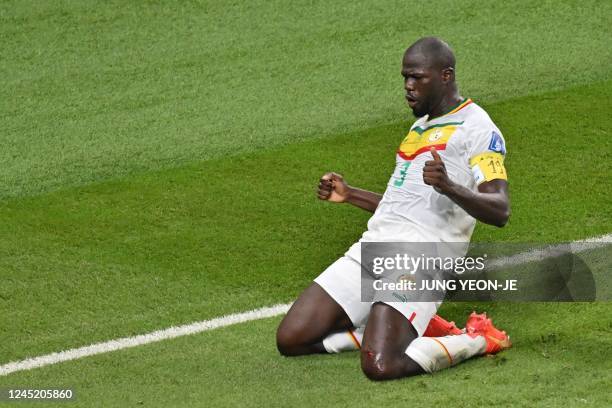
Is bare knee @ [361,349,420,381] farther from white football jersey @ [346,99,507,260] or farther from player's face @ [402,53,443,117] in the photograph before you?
player's face @ [402,53,443,117]

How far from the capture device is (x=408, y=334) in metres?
7.34

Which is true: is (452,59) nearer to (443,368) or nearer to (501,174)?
(501,174)

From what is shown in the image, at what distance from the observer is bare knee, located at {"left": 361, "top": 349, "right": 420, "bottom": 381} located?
279 inches

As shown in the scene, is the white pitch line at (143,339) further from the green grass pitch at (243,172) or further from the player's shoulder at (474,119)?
the player's shoulder at (474,119)

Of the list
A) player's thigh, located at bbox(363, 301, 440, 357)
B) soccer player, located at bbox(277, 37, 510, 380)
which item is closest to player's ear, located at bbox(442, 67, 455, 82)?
soccer player, located at bbox(277, 37, 510, 380)

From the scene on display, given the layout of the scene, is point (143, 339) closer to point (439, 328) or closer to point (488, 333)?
point (439, 328)

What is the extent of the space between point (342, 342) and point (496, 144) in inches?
55.9

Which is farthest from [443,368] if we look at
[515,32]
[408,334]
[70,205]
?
[515,32]

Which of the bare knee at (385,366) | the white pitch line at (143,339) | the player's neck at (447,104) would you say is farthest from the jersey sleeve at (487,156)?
the white pitch line at (143,339)

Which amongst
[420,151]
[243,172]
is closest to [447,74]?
[420,151]

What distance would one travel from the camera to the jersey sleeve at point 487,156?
287 inches

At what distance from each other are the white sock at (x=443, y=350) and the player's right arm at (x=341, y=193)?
106 cm

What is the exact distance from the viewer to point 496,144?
7422mm

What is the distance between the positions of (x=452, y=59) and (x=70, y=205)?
133 inches
